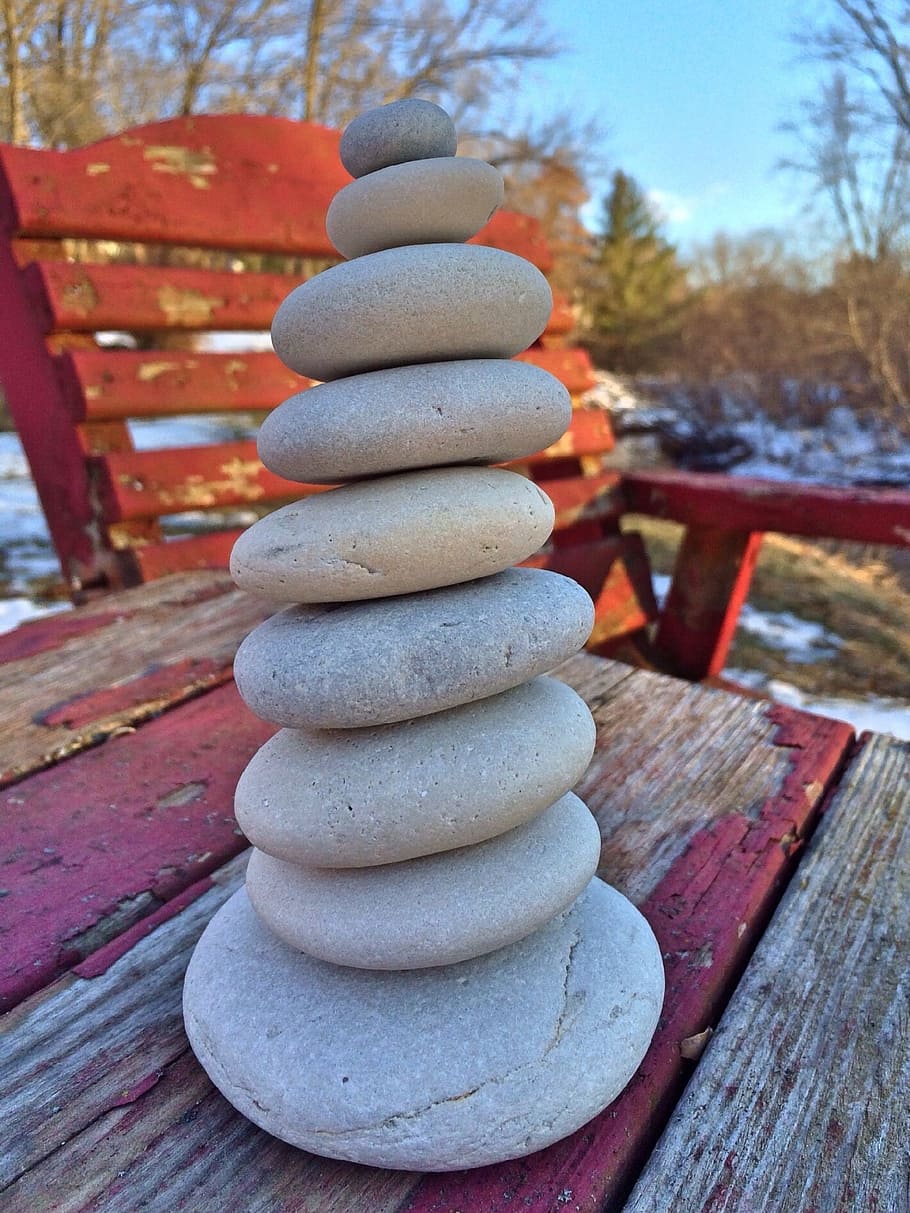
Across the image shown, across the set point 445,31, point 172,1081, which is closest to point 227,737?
point 172,1081

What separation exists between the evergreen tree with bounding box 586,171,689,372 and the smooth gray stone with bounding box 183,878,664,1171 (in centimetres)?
1838

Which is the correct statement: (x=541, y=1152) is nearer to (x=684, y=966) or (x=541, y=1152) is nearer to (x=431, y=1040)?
(x=431, y=1040)

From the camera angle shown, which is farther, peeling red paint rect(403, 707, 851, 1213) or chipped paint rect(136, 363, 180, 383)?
chipped paint rect(136, 363, 180, 383)

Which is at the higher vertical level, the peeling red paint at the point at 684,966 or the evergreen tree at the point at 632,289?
the peeling red paint at the point at 684,966

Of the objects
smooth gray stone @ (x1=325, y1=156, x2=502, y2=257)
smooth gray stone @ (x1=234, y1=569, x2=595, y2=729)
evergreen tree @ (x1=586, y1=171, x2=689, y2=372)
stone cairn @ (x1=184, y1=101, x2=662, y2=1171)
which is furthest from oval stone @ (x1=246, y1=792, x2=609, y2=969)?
evergreen tree @ (x1=586, y1=171, x2=689, y2=372)

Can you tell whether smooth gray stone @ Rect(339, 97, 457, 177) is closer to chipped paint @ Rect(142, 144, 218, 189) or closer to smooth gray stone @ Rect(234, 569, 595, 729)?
smooth gray stone @ Rect(234, 569, 595, 729)

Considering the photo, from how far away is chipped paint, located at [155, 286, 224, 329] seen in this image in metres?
2.68

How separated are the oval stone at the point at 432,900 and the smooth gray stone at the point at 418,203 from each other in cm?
73

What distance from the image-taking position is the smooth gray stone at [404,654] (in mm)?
792

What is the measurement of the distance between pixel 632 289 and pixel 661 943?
21648mm

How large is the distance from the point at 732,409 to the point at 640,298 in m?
9.45

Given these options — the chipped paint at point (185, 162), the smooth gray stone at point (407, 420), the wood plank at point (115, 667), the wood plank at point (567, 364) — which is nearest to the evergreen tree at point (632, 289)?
the wood plank at point (567, 364)

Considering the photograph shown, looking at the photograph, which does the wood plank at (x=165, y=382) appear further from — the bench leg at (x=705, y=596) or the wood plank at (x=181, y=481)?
the bench leg at (x=705, y=596)

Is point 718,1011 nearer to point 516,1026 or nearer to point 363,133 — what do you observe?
point 516,1026
